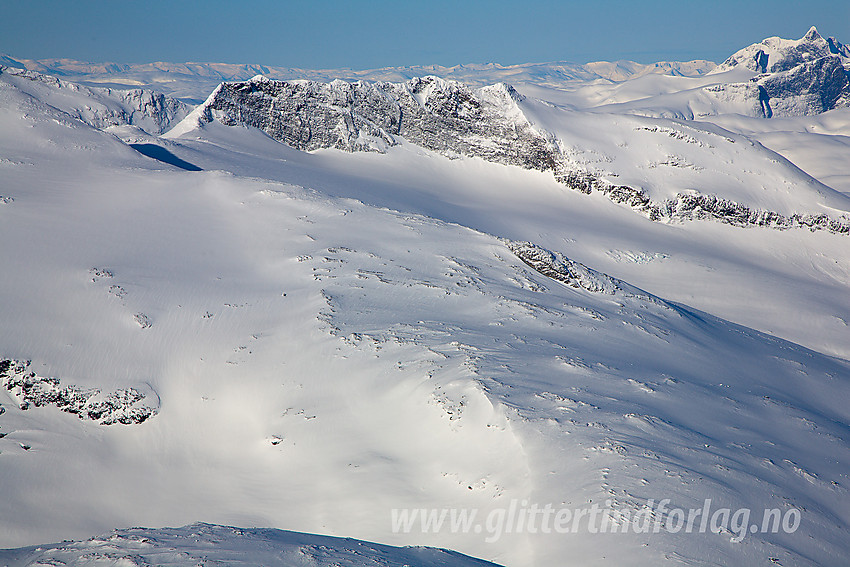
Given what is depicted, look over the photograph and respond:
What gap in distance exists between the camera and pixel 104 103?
391 ft

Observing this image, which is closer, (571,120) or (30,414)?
(30,414)

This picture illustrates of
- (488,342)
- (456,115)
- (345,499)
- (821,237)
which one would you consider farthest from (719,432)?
(456,115)

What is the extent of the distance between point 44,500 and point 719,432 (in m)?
24.7

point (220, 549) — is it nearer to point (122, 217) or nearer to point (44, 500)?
Answer: point (44, 500)

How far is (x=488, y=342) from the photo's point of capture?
22.6 m

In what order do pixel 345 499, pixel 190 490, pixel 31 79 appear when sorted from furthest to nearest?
pixel 31 79
pixel 190 490
pixel 345 499

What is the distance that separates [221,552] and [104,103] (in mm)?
137157

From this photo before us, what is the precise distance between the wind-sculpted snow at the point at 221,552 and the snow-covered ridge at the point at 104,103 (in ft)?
330

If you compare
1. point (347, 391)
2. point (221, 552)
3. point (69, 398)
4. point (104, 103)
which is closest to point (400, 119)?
point (347, 391)

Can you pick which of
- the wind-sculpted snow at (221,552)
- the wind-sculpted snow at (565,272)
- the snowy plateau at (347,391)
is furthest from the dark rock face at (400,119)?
the wind-sculpted snow at (221,552)

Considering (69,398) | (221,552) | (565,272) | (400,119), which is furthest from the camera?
(400,119)

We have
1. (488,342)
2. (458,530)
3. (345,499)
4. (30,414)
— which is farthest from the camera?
(488,342)

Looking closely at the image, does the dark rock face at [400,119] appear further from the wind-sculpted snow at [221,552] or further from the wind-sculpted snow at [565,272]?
the wind-sculpted snow at [221,552]

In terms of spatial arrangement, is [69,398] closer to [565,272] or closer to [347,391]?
[347,391]
